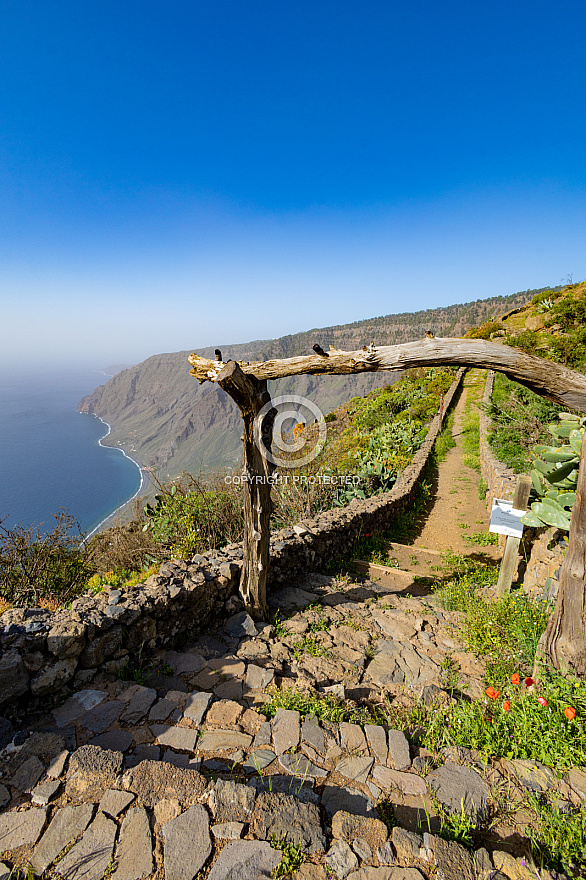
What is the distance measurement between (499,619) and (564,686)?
1675mm

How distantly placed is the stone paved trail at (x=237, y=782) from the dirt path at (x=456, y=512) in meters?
4.30

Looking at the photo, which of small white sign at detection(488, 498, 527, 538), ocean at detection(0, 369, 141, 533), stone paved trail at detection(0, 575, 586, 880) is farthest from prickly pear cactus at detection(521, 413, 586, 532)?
ocean at detection(0, 369, 141, 533)

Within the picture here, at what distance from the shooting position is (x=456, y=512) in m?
9.55

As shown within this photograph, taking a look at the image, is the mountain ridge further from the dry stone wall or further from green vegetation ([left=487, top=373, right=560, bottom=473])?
the dry stone wall

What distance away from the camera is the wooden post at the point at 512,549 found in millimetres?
4820

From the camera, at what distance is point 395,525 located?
905 centimetres

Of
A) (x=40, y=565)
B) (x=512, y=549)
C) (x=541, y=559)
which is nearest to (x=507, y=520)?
(x=512, y=549)

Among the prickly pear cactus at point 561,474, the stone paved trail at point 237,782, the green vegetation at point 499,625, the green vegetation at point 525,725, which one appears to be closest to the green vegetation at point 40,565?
the stone paved trail at point 237,782

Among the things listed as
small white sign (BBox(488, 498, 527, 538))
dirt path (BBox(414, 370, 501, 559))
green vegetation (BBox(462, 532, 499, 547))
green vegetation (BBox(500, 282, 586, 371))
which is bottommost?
dirt path (BBox(414, 370, 501, 559))

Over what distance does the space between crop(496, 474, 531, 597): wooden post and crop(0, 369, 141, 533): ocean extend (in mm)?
6680

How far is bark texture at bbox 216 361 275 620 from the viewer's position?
4133 millimetres

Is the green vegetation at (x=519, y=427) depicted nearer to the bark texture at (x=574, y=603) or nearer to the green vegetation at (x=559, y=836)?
the bark texture at (x=574, y=603)

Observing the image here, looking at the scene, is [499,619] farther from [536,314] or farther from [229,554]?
[536,314]

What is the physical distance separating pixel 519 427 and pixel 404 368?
9.49 meters
